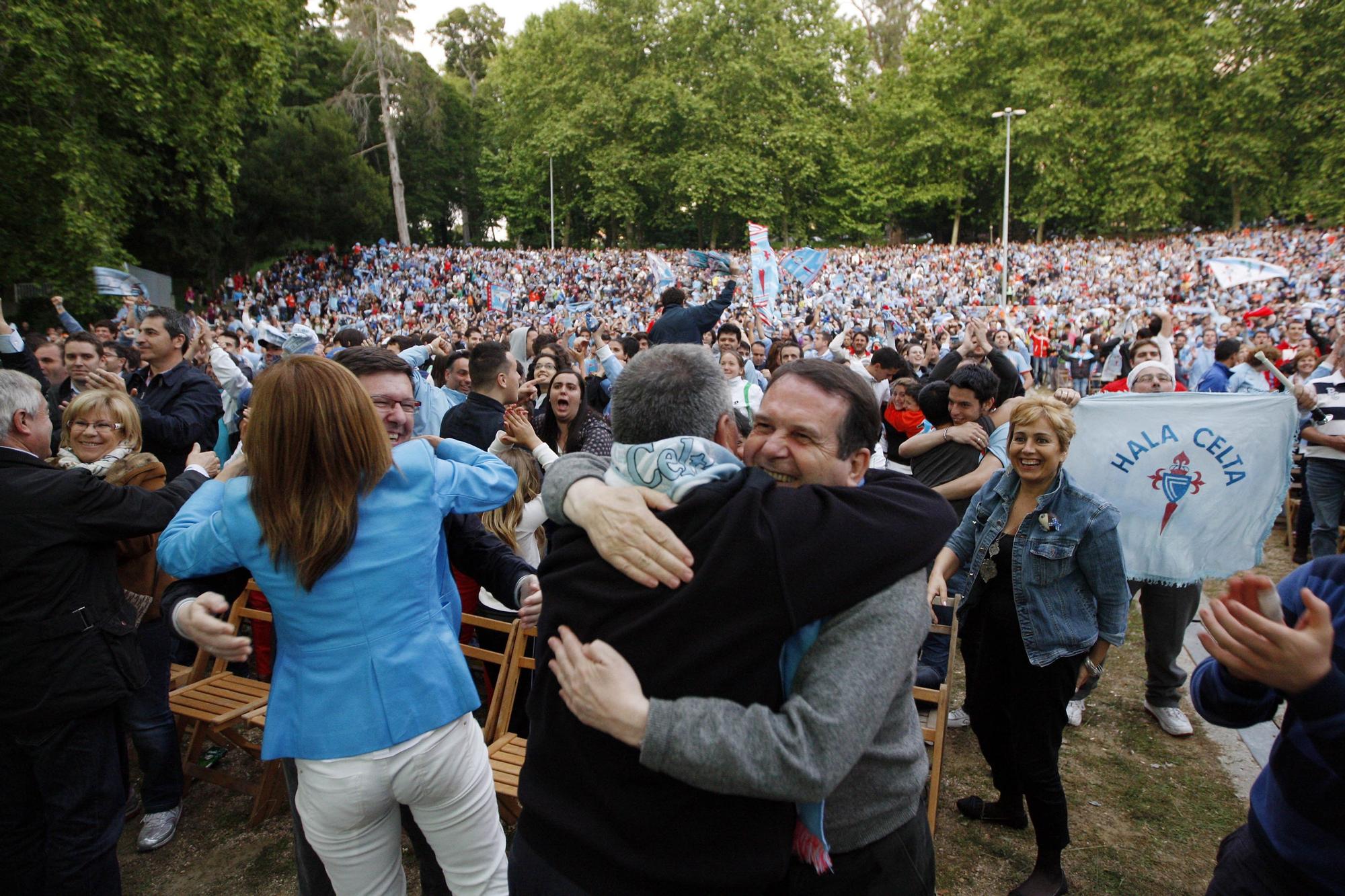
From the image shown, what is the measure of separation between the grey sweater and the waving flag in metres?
21.3

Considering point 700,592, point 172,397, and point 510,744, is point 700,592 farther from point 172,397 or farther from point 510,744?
point 172,397

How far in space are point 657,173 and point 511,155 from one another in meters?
9.12

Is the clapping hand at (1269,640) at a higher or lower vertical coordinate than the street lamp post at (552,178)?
lower

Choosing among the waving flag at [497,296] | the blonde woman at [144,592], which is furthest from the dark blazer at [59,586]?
the waving flag at [497,296]

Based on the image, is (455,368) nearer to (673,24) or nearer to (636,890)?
(636,890)

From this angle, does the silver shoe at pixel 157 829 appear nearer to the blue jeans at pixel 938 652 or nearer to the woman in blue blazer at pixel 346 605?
the woman in blue blazer at pixel 346 605

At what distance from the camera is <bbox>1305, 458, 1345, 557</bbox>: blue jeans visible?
612 cm

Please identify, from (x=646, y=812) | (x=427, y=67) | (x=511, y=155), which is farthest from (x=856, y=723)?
(x=511, y=155)

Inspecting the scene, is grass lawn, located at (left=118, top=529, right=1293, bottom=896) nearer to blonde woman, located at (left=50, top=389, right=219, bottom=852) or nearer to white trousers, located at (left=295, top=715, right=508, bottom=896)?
blonde woman, located at (left=50, top=389, right=219, bottom=852)

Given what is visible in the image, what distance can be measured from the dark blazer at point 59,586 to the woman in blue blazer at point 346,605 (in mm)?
691

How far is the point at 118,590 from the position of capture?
281cm

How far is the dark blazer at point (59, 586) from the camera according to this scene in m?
2.48

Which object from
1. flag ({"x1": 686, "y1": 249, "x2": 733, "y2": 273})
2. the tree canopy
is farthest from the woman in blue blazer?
the tree canopy

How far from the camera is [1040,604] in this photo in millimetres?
3047
